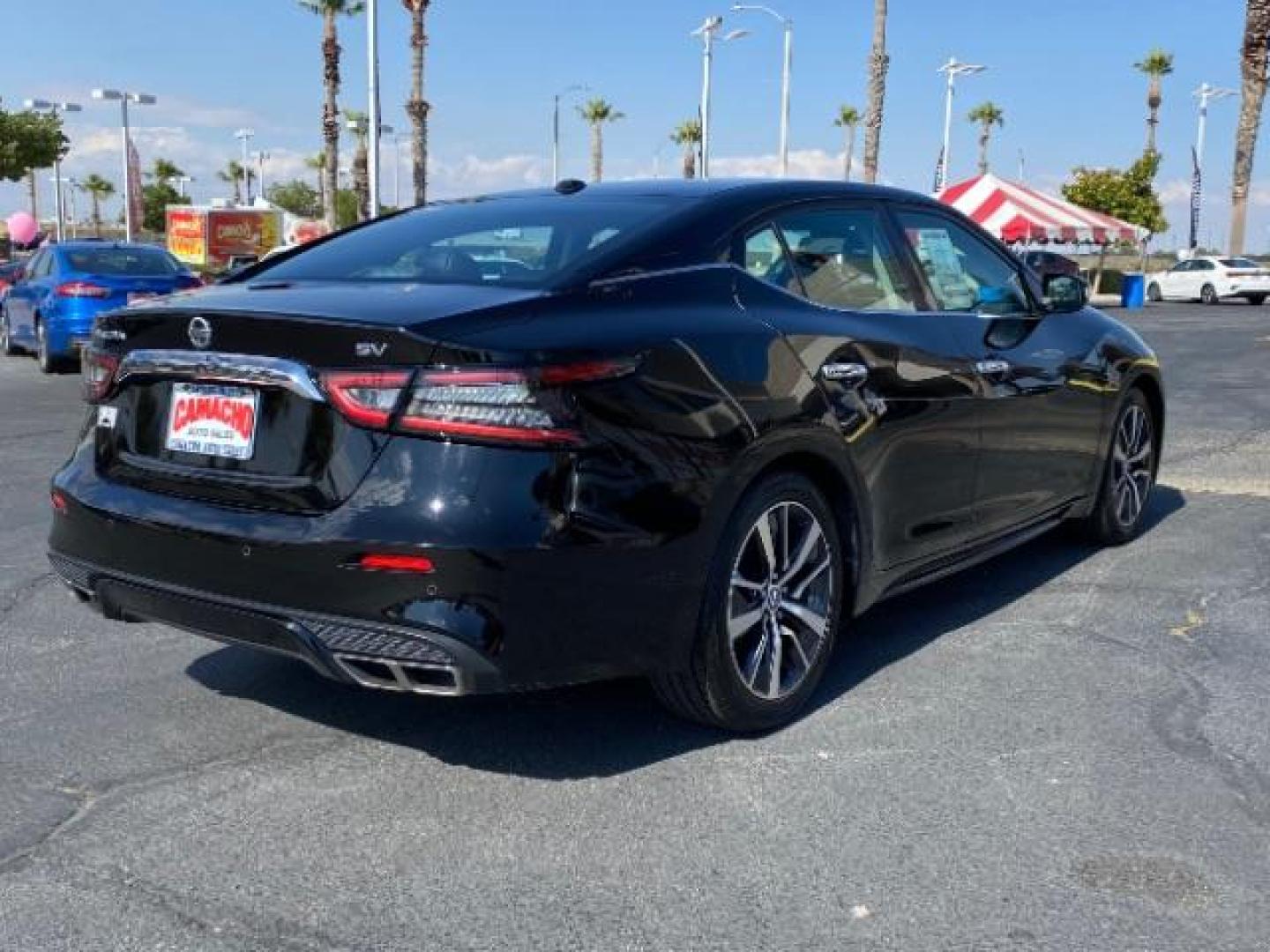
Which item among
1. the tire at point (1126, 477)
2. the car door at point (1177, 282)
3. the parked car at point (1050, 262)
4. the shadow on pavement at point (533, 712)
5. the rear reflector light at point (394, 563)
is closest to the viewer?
the rear reflector light at point (394, 563)

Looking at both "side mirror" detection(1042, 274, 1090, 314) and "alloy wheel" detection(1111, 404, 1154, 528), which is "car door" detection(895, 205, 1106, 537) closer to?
"side mirror" detection(1042, 274, 1090, 314)

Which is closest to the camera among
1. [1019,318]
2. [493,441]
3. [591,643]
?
[493,441]

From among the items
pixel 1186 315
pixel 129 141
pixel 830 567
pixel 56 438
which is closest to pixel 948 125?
pixel 1186 315

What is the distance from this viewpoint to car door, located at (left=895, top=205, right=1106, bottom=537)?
484 cm

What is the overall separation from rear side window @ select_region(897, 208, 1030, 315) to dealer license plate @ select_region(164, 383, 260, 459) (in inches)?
97.9

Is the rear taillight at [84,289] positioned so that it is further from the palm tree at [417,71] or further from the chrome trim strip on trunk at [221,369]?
the palm tree at [417,71]

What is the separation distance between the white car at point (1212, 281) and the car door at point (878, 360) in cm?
3978

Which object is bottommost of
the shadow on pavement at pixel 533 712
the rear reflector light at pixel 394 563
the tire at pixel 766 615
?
the shadow on pavement at pixel 533 712

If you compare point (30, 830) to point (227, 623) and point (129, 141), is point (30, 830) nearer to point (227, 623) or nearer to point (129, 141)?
point (227, 623)

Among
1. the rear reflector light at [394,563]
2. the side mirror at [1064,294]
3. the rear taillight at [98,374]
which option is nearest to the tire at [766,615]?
the rear reflector light at [394,563]

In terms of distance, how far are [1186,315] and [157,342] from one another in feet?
104

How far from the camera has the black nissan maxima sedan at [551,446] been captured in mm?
3150

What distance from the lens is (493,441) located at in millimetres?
3119

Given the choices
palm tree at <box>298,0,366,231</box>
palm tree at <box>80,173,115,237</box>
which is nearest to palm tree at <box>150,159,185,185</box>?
palm tree at <box>80,173,115,237</box>
